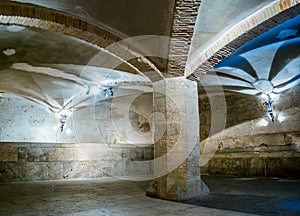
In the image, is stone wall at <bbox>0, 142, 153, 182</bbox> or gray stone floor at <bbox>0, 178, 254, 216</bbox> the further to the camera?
stone wall at <bbox>0, 142, 153, 182</bbox>

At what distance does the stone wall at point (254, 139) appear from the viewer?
6124 mm

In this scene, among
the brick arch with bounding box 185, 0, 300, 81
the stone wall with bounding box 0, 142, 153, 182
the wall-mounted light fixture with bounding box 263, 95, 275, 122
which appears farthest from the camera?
the wall-mounted light fixture with bounding box 263, 95, 275, 122

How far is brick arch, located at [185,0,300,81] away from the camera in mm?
2974

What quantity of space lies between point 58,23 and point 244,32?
2.49 m

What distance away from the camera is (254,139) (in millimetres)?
6961

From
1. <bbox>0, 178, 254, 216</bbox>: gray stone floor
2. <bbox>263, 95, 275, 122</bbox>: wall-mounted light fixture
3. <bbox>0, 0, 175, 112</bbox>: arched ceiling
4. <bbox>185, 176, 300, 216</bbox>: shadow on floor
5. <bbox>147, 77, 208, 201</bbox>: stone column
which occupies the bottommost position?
<bbox>0, 178, 254, 216</bbox>: gray stone floor

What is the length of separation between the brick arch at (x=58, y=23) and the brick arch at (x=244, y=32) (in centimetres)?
77

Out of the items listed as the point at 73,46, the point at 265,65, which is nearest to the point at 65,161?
the point at 73,46

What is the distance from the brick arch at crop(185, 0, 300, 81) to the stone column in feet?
1.07

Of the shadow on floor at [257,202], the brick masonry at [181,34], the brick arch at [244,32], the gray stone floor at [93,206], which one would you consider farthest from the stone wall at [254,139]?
the gray stone floor at [93,206]

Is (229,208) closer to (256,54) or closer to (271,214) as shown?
(271,214)

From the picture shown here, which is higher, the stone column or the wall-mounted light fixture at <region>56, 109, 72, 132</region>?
the wall-mounted light fixture at <region>56, 109, 72, 132</region>

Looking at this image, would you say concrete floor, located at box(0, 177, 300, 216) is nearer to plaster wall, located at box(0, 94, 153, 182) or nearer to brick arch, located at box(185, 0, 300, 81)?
brick arch, located at box(185, 0, 300, 81)

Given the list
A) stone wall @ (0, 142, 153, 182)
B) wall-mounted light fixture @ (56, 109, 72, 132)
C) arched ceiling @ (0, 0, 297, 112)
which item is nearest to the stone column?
arched ceiling @ (0, 0, 297, 112)
